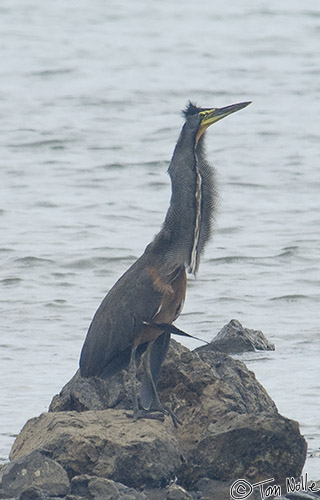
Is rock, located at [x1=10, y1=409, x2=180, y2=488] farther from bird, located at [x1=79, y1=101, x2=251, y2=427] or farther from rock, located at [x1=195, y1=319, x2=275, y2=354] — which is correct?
rock, located at [x1=195, y1=319, x2=275, y2=354]

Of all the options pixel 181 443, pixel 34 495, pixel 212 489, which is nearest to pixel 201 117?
pixel 181 443

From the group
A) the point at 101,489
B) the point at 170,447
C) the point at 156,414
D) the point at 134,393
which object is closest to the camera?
the point at 101,489

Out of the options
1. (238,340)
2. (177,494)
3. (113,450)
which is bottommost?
(238,340)

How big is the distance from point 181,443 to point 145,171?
11.7 meters

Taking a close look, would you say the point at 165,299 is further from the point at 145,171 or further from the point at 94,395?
→ the point at 145,171

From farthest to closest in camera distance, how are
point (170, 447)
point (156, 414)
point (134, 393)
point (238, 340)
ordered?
point (238, 340)
point (134, 393)
point (156, 414)
point (170, 447)

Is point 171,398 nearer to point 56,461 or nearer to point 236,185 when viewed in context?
point 56,461

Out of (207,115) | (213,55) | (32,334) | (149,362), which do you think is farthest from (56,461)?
(213,55)

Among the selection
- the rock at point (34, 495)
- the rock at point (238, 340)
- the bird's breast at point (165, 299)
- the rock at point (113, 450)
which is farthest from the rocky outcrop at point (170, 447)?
the rock at point (238, 340)

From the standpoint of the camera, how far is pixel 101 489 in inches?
233

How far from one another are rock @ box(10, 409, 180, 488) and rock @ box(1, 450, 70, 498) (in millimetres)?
164

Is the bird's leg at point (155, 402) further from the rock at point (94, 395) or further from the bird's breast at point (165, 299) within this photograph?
the rock at point (94, 395)

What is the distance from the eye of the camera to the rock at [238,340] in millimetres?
9445

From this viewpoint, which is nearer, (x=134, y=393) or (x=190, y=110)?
(x=134, y=393)
